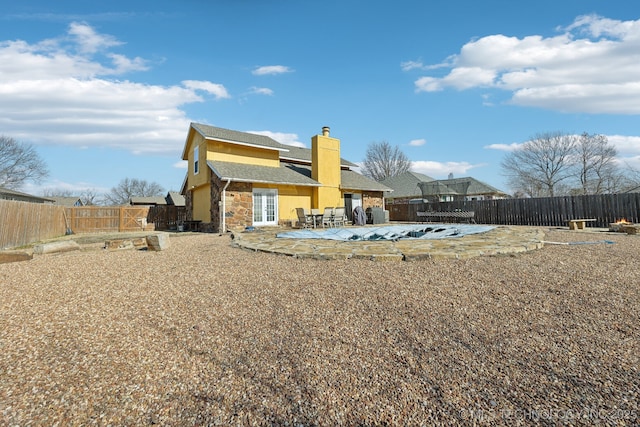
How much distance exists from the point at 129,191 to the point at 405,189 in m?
52.1

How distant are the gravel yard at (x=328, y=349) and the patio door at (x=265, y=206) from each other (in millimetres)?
10023

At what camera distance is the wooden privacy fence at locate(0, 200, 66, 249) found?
9235 millimetres

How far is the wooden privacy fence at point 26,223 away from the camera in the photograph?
924cm

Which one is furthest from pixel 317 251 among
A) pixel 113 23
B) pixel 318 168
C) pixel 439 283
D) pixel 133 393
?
pixel 318 168

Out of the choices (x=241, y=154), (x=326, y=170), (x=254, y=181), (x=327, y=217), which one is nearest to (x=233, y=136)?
(x=241, y=154)

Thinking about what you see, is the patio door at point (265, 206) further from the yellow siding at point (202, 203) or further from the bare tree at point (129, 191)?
the bare tree at point (129, 191)

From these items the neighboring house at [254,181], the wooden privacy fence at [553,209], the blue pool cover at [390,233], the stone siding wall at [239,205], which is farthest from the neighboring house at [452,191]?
the stone siding wall at [239,205]

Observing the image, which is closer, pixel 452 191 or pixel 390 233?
pixel 390 233

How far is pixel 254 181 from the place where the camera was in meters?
13.8

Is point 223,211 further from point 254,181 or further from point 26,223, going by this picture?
point 26,223

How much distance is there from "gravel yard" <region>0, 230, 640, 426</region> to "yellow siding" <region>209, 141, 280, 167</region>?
1133 cm

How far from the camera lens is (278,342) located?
2.56 m

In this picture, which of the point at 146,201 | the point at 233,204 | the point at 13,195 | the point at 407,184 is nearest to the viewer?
the point at 233,204

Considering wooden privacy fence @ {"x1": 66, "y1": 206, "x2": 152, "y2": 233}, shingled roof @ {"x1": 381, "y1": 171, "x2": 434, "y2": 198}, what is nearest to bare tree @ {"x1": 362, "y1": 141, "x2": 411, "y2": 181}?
shingled roof @ {"x1": 381, "y1": 171, "x2": 434, "y2": 198}
